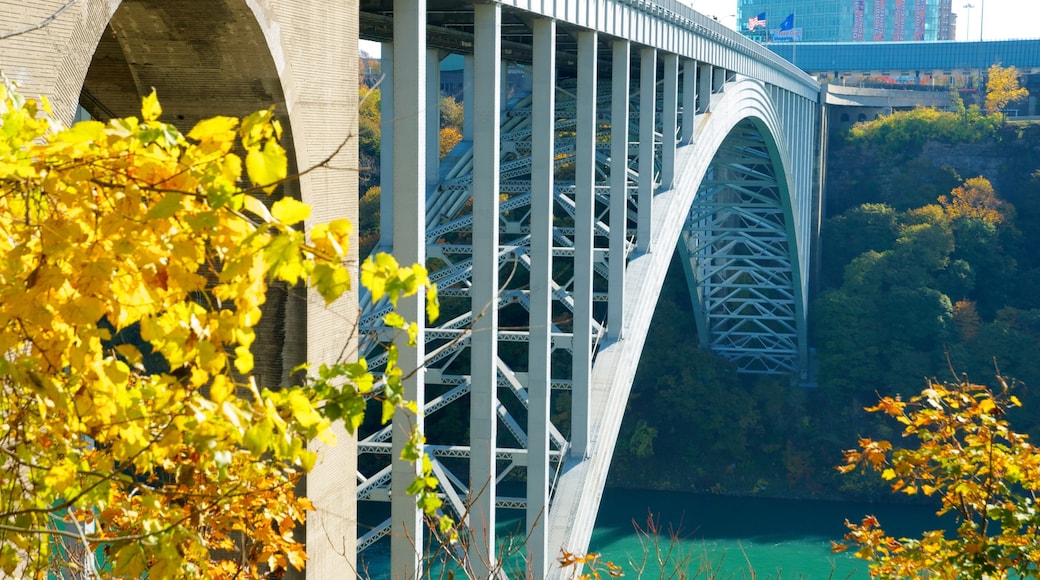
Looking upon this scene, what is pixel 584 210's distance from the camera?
12.9 m

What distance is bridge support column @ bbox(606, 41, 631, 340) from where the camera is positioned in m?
14.6

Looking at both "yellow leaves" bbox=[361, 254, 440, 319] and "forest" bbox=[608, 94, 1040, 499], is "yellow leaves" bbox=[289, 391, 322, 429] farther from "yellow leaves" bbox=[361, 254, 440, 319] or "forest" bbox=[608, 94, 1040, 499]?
"forest" bbox=[608, 94, 1040, 499]

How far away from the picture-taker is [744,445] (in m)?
38.0

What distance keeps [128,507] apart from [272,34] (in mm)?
2693

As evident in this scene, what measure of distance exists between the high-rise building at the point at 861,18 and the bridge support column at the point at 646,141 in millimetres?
112961

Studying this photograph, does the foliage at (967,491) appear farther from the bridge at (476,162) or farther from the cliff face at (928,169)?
the cliff face at (928,169)

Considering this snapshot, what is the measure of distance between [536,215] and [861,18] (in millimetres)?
132959

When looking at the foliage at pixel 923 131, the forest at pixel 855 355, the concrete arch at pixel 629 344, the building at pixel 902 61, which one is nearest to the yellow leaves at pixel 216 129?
the concrete arch at pixel 629 344

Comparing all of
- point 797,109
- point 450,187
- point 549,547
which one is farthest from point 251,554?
point 797,109

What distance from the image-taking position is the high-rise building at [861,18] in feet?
431

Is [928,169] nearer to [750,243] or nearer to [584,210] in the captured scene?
[750,243]

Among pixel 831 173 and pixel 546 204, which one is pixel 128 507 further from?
pixel 831 173

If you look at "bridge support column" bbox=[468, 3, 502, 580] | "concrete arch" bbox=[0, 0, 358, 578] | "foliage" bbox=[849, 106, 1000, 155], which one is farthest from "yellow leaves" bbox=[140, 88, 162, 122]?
"foliage" bbox=[849, 106, 1000, 155]

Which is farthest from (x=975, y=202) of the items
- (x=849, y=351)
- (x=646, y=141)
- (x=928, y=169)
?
(x=646, y=141)
